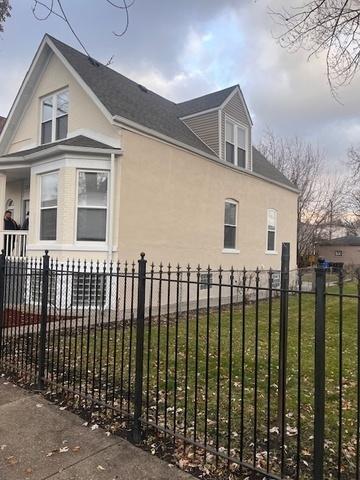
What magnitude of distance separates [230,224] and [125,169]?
5.74 metres

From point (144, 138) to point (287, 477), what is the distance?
9698 mm

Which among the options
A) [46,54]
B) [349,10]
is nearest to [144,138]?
[46,54]

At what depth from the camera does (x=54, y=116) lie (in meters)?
12.5

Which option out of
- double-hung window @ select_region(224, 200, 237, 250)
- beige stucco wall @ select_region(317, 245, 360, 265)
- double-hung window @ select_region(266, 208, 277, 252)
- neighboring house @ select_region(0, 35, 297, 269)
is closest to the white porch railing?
neighboring house @ select_region(0, 35, 297, 269)

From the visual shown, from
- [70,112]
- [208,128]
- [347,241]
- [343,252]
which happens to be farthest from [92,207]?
[347,241]

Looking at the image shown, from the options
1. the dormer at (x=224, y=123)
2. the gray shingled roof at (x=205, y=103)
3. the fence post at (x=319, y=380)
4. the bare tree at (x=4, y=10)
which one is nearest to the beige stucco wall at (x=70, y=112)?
the dormer at (x=224, y=123)

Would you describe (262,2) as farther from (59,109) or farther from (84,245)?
(59,109)

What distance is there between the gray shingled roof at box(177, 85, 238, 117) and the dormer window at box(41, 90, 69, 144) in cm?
480

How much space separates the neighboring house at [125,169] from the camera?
34.9 feet

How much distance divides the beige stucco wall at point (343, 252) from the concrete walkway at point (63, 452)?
50581 mm

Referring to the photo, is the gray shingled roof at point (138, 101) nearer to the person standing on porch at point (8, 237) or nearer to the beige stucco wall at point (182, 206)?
the beige stucco wall at point (182, 206)

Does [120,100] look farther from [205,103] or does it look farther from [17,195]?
[17,195]

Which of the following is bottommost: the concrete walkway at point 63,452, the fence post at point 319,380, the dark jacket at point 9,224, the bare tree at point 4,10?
the concrete walkway at point 63,452

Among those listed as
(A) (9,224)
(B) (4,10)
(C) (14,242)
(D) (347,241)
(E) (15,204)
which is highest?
(B) (4,10)
